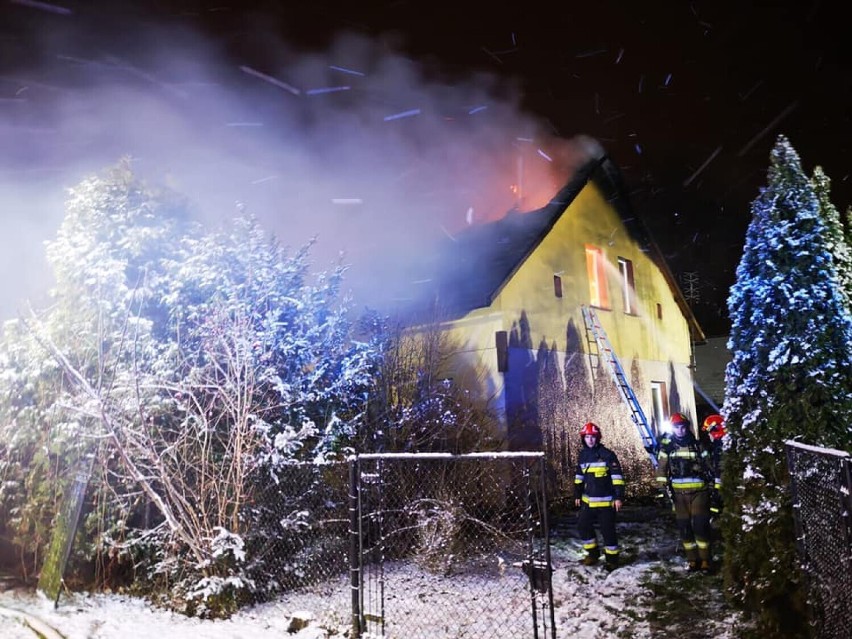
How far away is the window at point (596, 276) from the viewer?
1408 centimetres

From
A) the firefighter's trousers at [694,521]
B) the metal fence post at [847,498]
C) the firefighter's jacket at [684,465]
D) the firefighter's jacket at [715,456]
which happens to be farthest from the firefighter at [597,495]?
the metal fence post at [847,498]

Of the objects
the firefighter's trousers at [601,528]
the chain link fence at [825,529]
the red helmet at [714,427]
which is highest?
the red helmet at [714,427]

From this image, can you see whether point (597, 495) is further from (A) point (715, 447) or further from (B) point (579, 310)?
(B) point (579, 310)

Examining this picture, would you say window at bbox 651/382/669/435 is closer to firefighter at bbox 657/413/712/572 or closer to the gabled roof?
the gabled roof

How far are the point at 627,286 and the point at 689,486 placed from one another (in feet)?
29.9

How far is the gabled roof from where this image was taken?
11.7 m

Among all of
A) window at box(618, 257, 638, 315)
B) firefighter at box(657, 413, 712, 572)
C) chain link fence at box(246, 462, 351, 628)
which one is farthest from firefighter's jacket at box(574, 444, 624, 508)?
window at box(618, 257, 638, 315)

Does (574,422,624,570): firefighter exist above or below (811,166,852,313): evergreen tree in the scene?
below

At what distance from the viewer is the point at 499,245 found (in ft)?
42.6

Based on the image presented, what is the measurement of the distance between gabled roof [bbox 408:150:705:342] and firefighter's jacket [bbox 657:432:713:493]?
15.8 feet

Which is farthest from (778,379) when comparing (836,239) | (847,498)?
(847,498)

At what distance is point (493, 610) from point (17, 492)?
577cm

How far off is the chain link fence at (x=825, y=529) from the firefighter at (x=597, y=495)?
8.47 feet

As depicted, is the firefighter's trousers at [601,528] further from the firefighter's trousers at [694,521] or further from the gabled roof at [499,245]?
the gabled roof at [499,245]
